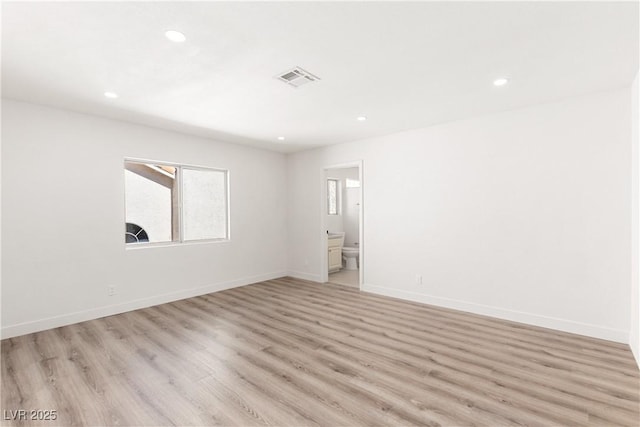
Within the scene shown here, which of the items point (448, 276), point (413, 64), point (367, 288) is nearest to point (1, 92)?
point (413, 64)

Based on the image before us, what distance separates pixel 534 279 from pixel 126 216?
5.27 meters

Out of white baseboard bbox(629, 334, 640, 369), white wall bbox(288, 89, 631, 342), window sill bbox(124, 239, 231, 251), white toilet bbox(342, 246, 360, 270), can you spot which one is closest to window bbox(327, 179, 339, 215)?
white toilet bbox(342, 246, 360, 270)

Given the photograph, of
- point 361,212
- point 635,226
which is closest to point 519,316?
point 635,226

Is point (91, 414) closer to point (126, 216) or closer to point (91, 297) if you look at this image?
point (91, 297)

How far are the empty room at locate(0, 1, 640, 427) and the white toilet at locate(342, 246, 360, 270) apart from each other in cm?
169

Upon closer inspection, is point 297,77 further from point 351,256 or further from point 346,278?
point 351,256

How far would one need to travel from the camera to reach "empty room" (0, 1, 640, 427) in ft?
6.58

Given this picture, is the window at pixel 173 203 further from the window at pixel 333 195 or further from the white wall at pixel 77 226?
the window at pixel 333 195

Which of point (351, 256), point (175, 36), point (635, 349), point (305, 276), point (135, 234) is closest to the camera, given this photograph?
point (175, 36)

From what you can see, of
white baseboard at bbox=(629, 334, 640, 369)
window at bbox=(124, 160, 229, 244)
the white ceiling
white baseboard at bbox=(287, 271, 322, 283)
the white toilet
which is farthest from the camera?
the white toilet

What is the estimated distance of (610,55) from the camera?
2363mm

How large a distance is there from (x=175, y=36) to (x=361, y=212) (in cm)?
358

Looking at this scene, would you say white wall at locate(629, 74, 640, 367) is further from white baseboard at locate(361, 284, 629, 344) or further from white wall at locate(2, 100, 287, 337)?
white wall at locate(2, 100, 287, 337)

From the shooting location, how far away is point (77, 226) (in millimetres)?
3713
